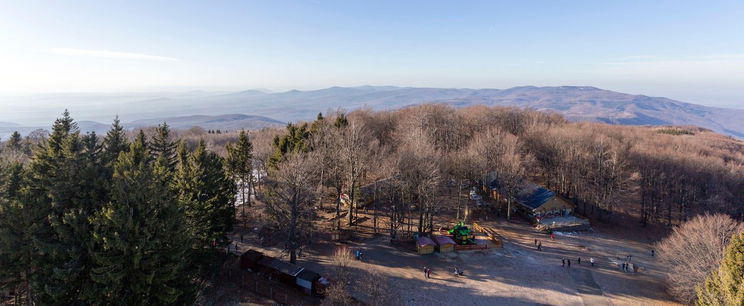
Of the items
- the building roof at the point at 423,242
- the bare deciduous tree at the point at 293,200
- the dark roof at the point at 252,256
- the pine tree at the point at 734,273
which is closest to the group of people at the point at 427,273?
the building roof at the point at 423,242

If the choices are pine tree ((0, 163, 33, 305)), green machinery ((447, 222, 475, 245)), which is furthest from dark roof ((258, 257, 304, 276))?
green machinery ((447, 222, 475, 245))

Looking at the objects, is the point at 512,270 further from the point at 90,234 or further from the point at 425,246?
the point at 90,234

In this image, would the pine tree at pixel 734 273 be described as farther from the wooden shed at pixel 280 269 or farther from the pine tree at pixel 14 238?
the pine tree at pixel 14 238

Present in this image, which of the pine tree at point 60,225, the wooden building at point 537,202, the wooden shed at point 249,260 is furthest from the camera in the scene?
the wooden building at point 537,202

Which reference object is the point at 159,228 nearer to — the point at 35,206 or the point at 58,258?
the point at 58,258

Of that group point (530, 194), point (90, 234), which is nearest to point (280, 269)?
point (90, 234)

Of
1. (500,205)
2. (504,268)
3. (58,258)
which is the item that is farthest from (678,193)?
(58,258)
